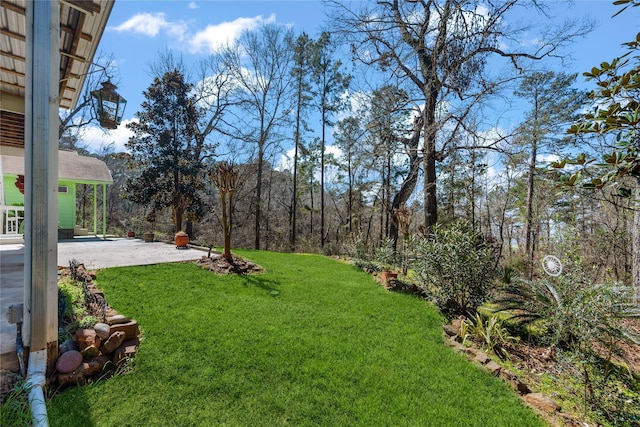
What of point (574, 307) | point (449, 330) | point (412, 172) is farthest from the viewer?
point (412, 172)

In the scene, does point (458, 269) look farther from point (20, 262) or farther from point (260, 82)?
point (260, 82)

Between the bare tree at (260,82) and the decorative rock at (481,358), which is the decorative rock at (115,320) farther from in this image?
the bare tree at (260,82)

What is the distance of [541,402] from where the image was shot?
285cm

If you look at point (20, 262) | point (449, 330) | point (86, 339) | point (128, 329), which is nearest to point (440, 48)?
point (449, 330)

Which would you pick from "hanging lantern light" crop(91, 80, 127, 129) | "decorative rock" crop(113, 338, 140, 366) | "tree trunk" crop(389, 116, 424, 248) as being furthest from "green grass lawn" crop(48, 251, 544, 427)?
"tree trunk" crop(389, 116, 424, 248)

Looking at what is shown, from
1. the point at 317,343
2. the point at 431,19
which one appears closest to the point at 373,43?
the point at 431,19

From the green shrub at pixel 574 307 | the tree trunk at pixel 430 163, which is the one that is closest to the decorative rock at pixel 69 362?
the green shrub at pixel 574 307

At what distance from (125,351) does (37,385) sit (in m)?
0.75

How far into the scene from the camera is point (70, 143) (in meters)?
16.9

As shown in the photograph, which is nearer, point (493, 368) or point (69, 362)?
point (69, 362)

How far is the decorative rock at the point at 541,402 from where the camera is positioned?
278 centimetres

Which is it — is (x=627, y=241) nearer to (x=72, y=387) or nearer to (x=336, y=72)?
(x=72, y=387)

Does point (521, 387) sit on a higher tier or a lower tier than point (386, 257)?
lower

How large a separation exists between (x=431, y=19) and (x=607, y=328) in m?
7.30
